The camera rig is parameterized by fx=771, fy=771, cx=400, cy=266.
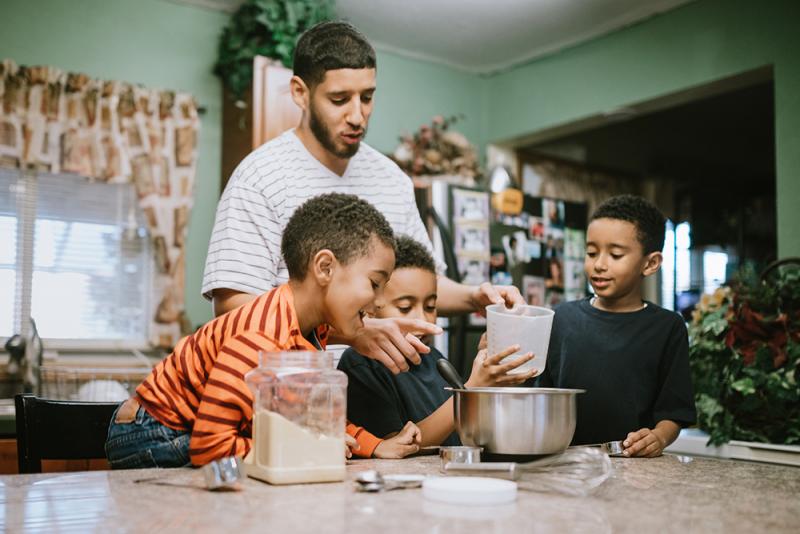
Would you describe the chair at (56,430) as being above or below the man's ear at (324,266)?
below

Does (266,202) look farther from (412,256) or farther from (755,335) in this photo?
(755,335)

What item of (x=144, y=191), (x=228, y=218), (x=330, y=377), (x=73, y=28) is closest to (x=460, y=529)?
(x=330, y=377)

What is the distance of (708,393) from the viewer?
283cm

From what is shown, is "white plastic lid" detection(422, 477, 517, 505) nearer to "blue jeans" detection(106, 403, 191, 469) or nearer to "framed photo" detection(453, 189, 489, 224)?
"blue jeans" detection(106, 403, 191, 469)

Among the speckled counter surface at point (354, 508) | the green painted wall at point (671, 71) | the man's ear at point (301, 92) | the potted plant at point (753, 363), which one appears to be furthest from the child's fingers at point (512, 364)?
the green painted wall at point (671, 71)

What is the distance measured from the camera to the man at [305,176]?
1.67m

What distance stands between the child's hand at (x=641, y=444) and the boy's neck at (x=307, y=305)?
621mm

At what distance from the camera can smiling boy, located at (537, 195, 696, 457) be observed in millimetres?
1780

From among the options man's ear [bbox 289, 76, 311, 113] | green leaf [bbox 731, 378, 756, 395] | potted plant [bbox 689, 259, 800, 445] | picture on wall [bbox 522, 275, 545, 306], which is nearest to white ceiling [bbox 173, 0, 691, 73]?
picture on wall [bbox 522, 275, 545, 306]

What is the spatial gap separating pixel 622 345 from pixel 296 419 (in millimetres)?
1081

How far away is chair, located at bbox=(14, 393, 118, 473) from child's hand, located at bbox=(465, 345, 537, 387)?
0.69 meters

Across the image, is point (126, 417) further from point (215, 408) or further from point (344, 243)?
point (344, 243)

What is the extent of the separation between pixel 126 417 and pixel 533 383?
40.7 inches

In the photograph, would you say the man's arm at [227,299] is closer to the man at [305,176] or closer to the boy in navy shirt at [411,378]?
the man at [305,176]
